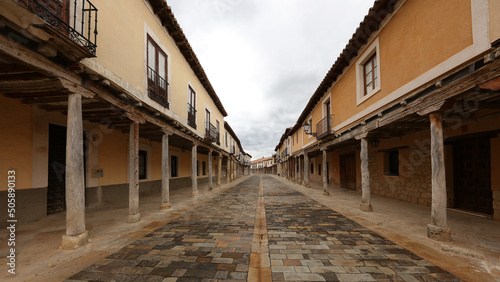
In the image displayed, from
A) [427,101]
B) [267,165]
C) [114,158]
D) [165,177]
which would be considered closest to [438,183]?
[427,101]

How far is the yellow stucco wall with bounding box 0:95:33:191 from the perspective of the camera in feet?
17.3

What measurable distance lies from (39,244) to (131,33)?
223 inches

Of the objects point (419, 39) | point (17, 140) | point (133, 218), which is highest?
point (419, 39)

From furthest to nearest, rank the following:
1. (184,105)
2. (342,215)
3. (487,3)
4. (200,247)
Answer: (184,105) → (342,215) → (200,247) → (487,3)

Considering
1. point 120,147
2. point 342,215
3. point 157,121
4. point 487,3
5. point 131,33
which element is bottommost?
point 342,215

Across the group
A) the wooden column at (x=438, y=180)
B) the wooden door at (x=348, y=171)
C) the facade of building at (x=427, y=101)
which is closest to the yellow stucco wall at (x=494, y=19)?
the facade of building at (x=427, y=101)

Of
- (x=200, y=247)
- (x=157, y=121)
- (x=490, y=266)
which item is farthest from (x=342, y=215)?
(x=157, y=121)

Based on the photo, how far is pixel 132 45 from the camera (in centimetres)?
627

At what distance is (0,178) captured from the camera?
16.7 ft

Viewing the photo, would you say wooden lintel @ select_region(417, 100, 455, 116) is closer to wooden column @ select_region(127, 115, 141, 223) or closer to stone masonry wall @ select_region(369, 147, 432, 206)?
stone masonry wall @ select_region(369, 147, 432, 206)

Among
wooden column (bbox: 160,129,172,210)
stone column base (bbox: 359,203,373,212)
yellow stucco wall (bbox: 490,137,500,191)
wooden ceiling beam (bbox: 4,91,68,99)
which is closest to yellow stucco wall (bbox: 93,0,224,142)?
wooden ceiling beam (bbox: 4,91,68,99)

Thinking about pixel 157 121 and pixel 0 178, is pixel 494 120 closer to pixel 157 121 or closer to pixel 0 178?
pixel 157 121

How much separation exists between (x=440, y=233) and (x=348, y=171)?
10678 millimetres

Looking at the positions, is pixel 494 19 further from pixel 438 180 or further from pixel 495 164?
pixel 495 164
